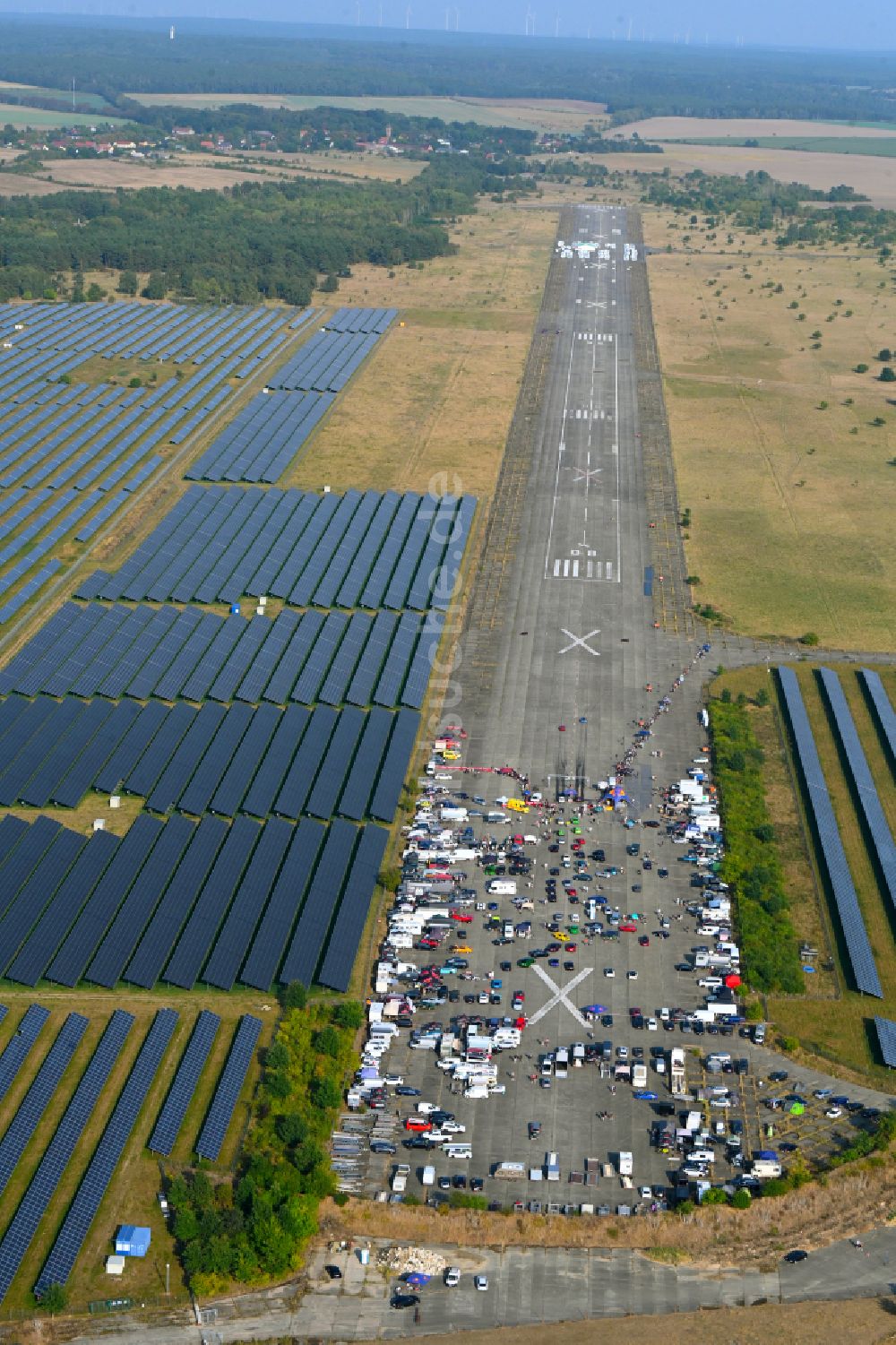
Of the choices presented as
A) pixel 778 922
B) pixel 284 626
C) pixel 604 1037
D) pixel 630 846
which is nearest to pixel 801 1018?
pixel 778 922

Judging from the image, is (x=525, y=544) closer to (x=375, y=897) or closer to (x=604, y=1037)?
(x=375, y=897)

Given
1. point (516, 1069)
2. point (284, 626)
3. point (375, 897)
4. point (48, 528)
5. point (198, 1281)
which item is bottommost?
point (198, 1281)

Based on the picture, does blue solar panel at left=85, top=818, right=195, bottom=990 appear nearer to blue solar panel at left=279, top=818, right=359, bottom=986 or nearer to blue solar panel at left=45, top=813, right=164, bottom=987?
blue solar panel at left=45, top=813, right=164, bottom=987

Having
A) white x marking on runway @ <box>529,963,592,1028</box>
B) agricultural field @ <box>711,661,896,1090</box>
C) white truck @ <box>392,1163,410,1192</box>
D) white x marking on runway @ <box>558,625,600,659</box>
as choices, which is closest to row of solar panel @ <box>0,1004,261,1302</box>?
white truck @ <box>392,1163,410,1192</box>

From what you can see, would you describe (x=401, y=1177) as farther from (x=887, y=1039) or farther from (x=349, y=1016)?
(x=887, y=1039)

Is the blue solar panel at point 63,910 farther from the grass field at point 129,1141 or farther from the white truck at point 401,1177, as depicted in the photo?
the white truck at point 401,1177

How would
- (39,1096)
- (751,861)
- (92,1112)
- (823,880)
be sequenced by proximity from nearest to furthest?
1. (92,1112)
2. (39,1096)
3. (823,880)
4. (751,861)

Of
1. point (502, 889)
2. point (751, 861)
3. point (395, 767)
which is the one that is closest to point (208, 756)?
point (395, 767)
